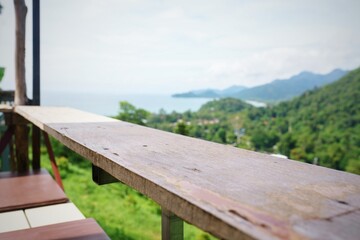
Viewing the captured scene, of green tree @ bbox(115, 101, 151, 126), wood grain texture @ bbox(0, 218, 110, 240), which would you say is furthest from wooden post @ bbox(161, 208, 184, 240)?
green tree @ bbox(115, 101, 151, 126)

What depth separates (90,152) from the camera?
1.01 m

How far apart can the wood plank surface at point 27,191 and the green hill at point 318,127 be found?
36740mm

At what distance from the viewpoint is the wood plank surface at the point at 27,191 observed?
2.19m

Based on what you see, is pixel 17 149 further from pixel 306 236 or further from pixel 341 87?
pixel 341 87

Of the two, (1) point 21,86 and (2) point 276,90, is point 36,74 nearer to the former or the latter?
(1) point 21,86

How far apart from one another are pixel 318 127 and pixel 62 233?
153ft

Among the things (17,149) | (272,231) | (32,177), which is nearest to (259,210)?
(272,231)

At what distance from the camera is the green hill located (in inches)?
1487

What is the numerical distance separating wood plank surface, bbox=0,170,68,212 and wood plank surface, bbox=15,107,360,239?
139cm

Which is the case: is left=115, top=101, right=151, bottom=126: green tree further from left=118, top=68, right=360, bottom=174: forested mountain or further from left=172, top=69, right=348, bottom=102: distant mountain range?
left=172, top=69, right=348, bottom=102: distant mountain range

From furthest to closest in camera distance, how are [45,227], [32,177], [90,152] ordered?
[32,177] → [45,227] → [90,152]

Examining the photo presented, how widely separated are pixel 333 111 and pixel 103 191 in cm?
4131

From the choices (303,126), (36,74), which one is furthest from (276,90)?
(36,74)

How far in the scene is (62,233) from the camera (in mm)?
1718
